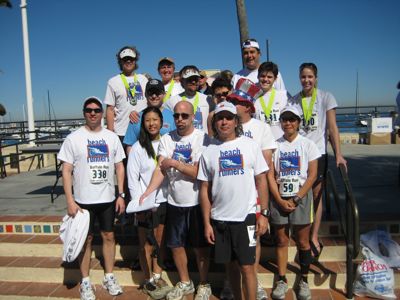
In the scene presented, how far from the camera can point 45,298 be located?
3555mm

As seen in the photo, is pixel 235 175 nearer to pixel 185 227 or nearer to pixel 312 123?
pixel 185 227

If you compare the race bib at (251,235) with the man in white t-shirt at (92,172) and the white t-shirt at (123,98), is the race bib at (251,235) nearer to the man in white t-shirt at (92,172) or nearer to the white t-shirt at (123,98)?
the man in white t-shirt at (92,172)

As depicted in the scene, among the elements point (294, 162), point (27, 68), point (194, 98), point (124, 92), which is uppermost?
point (27, 68)

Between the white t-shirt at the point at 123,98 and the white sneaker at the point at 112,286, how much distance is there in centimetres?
165

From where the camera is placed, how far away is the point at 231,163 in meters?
2.65

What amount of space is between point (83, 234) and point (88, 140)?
90 centimetres

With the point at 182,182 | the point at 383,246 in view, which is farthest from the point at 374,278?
the point at 182,182

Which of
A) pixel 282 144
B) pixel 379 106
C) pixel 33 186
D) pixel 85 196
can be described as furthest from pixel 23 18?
pixel 379 106

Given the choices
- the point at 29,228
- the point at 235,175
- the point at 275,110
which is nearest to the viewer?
the point at 235,175

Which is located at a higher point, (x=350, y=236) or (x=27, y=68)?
(x=27, y=68)

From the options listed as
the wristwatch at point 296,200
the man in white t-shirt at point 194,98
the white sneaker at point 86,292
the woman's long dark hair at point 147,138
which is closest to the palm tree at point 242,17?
the man in white t-shirt at point 194,98

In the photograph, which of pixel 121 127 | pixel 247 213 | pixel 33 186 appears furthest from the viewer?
pixel 33 186

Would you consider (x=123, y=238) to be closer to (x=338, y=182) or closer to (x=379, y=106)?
(x=338, y=182)

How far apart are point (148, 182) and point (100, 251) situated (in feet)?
4.86
